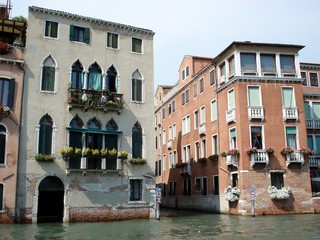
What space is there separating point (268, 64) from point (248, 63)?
4.99ft

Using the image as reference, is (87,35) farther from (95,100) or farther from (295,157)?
(295,157)

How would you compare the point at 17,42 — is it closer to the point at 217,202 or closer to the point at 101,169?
the point at 101,169

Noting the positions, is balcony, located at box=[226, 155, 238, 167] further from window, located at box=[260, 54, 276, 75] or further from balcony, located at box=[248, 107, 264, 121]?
window, located at box=[260, 54, 276, 75]

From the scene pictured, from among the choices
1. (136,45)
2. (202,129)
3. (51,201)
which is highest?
(136,45)

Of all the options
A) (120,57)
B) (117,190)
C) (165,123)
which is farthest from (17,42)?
(165,123)

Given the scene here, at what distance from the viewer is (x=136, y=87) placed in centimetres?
2383

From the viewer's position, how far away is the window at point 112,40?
77.5ft

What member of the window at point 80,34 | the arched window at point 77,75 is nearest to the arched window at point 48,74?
the arched window at point 77,75

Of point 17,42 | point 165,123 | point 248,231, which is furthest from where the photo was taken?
point 165,123

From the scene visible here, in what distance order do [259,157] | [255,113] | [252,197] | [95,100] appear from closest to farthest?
[95,100] → [252,197] → [259,157] → [255,113]

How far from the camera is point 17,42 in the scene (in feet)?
70.0

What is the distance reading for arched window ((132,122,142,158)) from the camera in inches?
906

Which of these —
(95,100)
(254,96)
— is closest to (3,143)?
(95,100)

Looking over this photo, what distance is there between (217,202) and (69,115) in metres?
13.4
